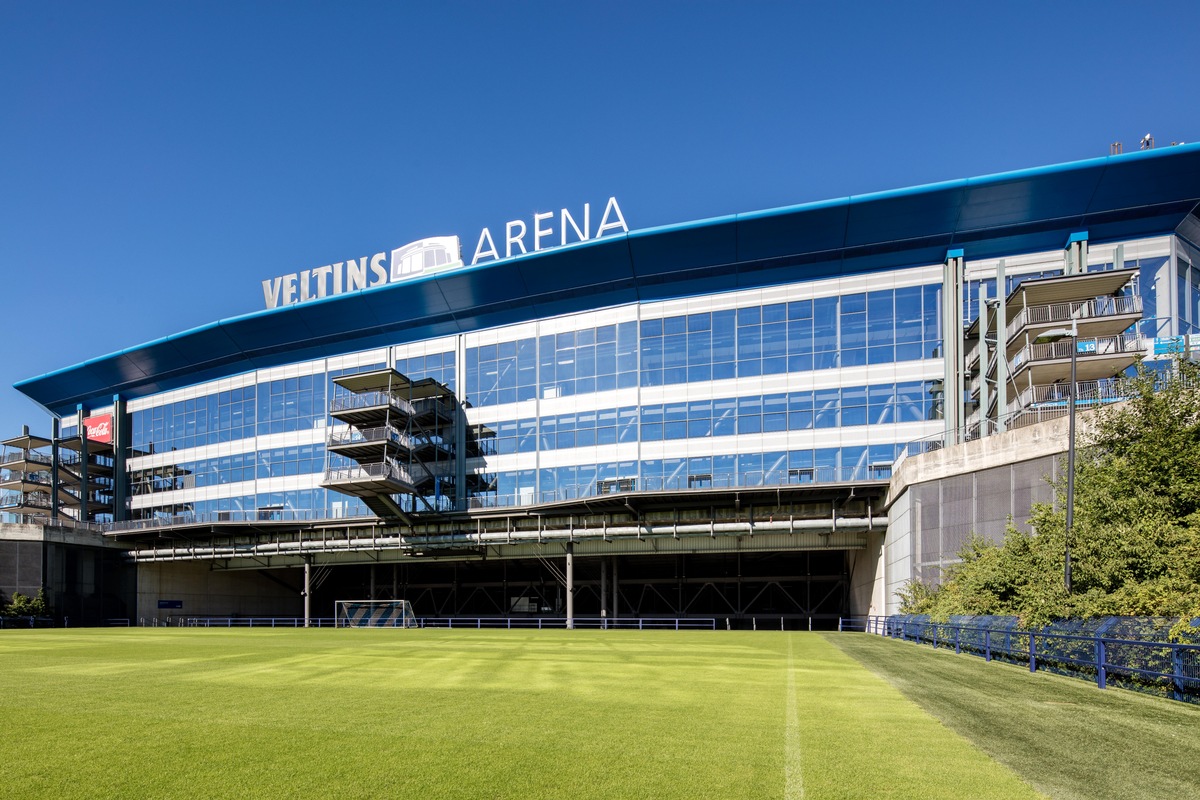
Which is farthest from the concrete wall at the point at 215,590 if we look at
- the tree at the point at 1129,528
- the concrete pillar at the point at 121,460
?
the tree at the point at 1129,528

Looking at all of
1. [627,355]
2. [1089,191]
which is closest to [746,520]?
[627,355]

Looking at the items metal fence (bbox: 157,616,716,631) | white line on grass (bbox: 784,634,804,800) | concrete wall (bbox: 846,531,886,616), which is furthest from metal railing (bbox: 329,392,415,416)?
white line on grass (bbox: 784,634,804,800)

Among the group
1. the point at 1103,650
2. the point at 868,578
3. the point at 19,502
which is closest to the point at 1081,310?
the point at 868,578

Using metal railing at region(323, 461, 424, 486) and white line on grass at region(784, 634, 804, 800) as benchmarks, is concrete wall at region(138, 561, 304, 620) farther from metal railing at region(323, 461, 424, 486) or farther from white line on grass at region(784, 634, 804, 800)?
white line on grass at region(784, 634, 804, 800)

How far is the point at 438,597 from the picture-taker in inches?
2788

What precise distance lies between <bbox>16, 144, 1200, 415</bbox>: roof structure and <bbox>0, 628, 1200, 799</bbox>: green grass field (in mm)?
31163

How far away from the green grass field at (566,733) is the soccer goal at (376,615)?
125 feet

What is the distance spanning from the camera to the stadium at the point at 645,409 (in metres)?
41.1

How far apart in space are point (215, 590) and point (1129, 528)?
68.5m

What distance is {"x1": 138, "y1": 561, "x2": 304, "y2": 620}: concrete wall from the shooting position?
6675 cm

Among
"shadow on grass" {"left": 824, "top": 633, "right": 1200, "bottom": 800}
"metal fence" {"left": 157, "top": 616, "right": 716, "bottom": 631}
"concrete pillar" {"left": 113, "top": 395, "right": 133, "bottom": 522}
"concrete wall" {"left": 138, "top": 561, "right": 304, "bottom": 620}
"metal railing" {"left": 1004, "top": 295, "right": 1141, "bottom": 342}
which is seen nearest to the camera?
"shadow on grass" {"left": 824, "top": 633, "right": 1200, "bottom": 800}

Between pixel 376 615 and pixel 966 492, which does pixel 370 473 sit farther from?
pixel 966 492

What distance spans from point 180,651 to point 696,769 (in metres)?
23.1

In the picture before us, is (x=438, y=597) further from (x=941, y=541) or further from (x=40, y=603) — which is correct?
(x=941, y=541)
